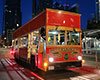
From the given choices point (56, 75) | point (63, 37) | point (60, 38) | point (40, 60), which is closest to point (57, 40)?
point (60, 38)

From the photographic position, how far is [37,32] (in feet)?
39.3

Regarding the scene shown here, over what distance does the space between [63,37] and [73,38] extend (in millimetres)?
741

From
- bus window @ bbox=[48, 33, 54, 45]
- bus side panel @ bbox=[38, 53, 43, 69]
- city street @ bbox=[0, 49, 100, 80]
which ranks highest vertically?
bus window @ bbox=[48, 33, 54, 45]

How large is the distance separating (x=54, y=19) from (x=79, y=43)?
2081 mm

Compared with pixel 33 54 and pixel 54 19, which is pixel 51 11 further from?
pixel 33 54

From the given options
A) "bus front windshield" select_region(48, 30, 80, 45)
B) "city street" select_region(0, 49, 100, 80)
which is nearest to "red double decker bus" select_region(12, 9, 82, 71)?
"bus front windshield" select_region(48, 30, 80, 45)

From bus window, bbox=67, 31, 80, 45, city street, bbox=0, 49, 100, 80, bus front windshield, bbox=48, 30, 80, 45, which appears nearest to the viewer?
city street, bbox=0, 49, 100, 80

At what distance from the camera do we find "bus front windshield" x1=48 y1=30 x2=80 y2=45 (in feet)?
35.0

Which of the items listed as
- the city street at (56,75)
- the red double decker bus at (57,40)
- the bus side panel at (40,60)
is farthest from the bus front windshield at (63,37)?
the city street at (56,75)

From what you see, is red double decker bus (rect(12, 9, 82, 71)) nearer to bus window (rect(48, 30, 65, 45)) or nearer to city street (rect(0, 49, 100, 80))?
bus window (rect(48, 30, 65, 45))

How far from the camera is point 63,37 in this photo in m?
11.0

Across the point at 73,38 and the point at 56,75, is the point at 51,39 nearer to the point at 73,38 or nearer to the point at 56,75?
the point at 73,38

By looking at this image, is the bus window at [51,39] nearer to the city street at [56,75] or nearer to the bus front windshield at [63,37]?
the bus front windshield at [63,37]

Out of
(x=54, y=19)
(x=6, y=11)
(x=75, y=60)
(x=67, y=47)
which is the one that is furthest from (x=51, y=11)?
(x=6, y=11)
